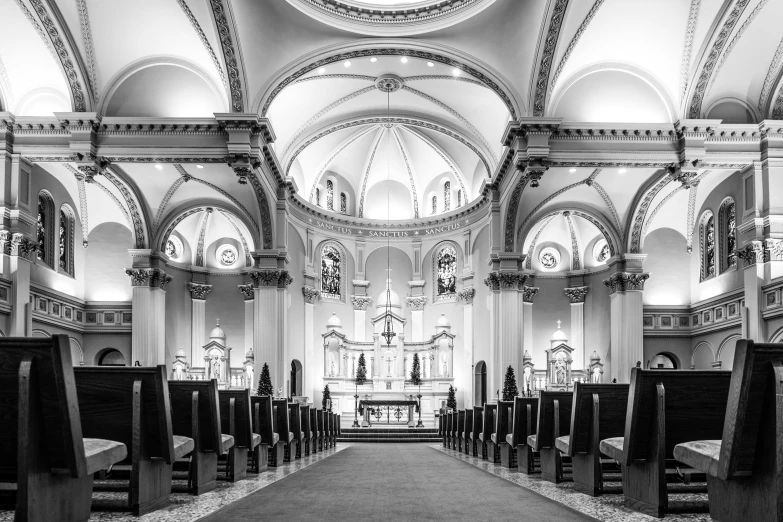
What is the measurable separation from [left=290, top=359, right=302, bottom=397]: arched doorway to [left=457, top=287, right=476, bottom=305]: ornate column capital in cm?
723

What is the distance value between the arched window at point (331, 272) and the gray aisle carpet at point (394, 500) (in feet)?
73.5

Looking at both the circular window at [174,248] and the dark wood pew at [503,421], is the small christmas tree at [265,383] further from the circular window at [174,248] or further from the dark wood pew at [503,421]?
the dark wood pew at [503,421]

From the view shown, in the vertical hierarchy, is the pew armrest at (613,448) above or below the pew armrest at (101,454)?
below

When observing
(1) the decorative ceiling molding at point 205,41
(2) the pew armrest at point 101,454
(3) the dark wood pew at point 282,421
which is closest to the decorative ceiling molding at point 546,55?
(1) the decorative ceiling molding at point 205,41

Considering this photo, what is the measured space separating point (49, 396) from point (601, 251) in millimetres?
27714

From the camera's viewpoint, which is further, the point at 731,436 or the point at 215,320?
the point at 215,320

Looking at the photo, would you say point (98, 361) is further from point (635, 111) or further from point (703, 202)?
point (703, 202)

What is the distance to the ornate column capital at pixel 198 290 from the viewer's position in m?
28.6

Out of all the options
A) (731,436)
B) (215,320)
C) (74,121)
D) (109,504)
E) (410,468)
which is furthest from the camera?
(215,320)

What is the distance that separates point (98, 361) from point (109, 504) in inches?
842

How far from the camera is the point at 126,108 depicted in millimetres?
18781

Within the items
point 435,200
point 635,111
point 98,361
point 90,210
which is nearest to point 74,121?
point 90,210

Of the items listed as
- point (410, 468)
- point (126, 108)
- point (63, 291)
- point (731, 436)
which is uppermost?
point (126, 108)

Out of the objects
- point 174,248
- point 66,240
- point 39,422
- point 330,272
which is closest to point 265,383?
point 66,240
